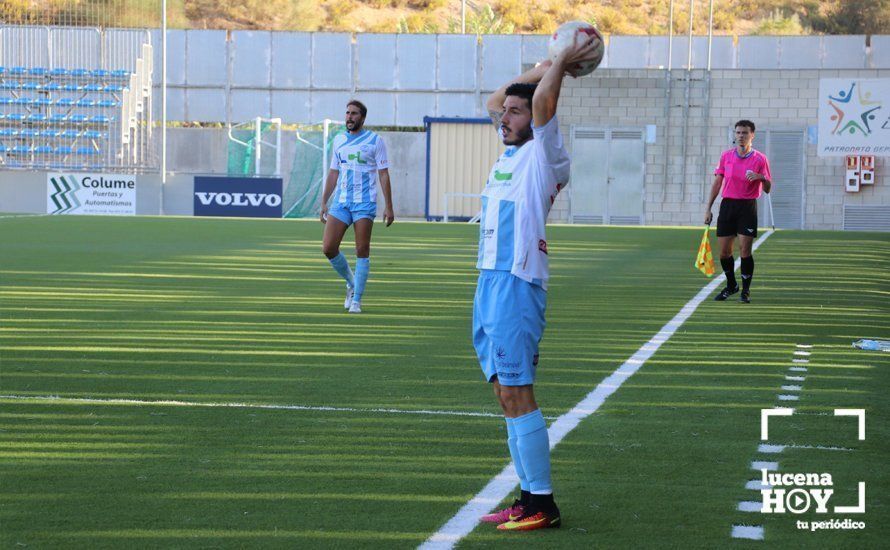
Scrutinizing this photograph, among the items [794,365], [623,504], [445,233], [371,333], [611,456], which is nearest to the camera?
[623,504]

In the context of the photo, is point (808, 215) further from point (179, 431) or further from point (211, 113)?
point (179, 431)

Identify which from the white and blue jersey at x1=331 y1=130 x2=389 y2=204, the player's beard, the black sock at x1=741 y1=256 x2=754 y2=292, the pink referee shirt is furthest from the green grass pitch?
the player's beard

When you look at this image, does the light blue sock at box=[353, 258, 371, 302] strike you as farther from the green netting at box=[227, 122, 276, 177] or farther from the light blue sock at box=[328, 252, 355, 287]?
the green netting at box=[227, 122, 276, 177]

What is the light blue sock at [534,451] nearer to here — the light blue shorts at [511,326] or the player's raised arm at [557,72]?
the light blue shorts at [511,326]

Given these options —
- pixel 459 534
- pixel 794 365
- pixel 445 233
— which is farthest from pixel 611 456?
pixel 445 233

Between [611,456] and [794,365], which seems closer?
[611,456]

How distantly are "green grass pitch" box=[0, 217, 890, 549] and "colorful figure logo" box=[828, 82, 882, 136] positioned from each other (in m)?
20.9

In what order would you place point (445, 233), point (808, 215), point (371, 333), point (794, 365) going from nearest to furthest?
point (794, 365), point (371, 333), point (445, 233), point (808, 215)

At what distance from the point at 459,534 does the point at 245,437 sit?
2.11 meters

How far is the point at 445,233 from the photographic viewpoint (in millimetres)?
31078

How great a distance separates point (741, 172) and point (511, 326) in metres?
10.9

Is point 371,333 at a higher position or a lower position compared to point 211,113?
lower

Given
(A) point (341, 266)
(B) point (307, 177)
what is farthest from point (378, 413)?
(B) point (307, 177)

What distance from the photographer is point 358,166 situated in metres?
13.8
